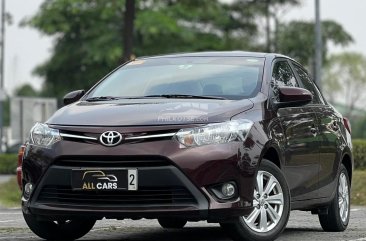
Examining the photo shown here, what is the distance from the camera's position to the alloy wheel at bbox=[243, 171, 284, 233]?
7.96 meters

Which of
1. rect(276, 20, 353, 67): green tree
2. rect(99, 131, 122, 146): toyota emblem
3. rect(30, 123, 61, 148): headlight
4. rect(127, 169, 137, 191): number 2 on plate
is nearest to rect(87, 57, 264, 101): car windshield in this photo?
rect(30, 123, 61, 148): headlight

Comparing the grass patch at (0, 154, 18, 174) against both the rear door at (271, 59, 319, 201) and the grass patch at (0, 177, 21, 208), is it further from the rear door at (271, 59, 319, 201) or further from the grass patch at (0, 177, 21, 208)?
the rear door at (271, 59, 319, 201)

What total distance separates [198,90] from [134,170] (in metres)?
1.38

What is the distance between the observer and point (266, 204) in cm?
812

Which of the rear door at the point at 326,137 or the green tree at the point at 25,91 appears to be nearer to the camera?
the rear door at the point at 326,137

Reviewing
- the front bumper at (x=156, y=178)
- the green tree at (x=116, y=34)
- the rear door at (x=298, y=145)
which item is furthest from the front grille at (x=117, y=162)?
the green tree at (x=116, y=34)

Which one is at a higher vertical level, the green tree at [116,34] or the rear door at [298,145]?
the green tree at [116,34]

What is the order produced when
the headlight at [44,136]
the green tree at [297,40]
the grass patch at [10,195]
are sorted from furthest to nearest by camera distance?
the green tree at [297,40], the grass patch at [10,195], the headlight at [44,136]

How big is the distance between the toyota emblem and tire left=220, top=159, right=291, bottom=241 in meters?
1.06

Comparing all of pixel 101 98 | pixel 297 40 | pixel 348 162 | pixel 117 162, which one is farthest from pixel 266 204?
pixel 297 40

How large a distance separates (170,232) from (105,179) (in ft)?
7.82

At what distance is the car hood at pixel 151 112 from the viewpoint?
25.1 ft

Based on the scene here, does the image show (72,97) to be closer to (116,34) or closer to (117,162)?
(117,162)

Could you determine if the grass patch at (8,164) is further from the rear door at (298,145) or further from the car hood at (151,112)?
the car hood at (151,112)
